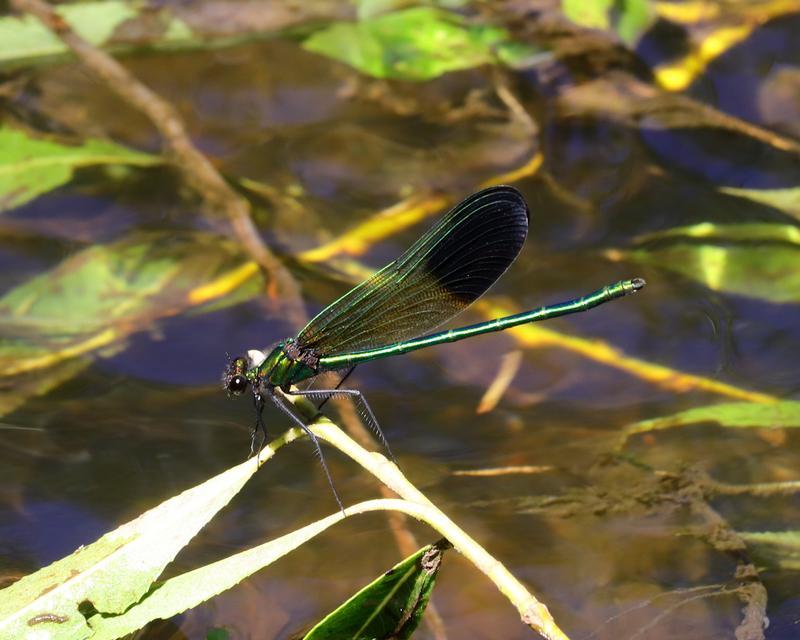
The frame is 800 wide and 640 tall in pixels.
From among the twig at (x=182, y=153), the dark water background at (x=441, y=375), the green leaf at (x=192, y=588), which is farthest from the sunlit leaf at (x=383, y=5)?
the green leaf at (x=192, y=588)

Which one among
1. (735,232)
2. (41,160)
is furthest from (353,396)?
(41,160)

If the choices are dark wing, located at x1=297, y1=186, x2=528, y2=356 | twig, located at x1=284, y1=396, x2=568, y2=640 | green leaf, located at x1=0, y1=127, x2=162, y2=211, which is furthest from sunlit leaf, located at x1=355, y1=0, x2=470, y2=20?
twig, located at x1=284, y1=396, x2=568, y2=640

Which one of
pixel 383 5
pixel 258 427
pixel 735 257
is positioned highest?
pixel 383 5

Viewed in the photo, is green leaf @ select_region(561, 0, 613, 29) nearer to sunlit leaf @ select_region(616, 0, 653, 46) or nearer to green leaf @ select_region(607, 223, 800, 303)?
sunlit leaf @ select_region(616, 0, 653, 46)

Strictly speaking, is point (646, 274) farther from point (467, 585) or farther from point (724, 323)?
point (467, 585)

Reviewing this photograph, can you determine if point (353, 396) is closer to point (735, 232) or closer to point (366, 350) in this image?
point (366, 350)

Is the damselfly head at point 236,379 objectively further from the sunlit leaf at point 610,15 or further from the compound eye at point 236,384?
the sunlit leaf at point 610,15
